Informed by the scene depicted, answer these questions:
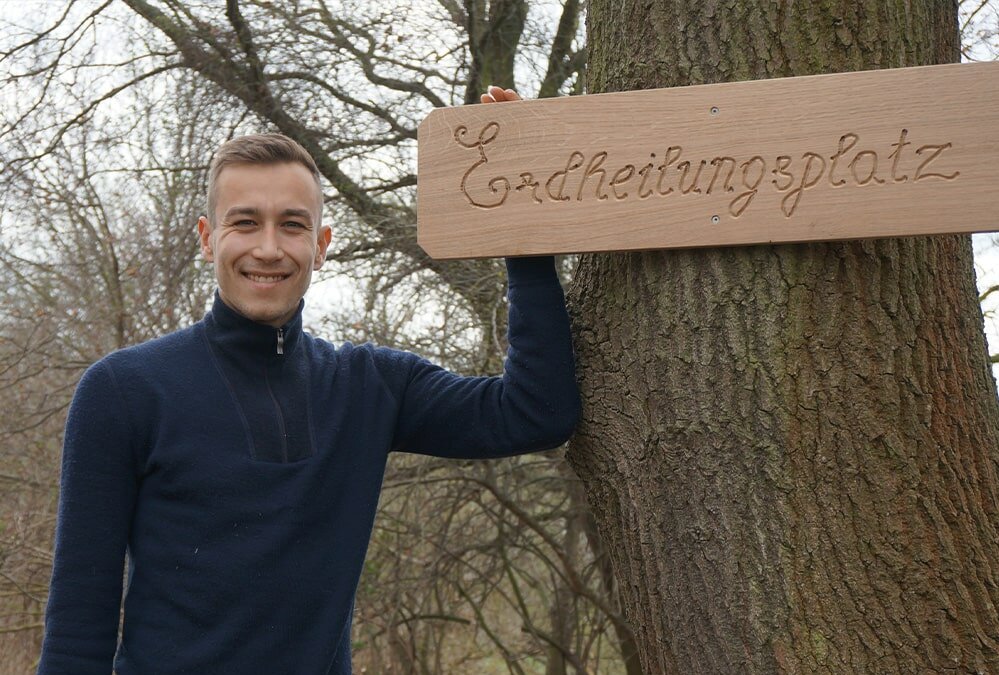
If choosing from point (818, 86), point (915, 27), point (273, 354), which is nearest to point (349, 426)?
point (273, 354)

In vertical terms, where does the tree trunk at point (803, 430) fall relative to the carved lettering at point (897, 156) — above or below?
below

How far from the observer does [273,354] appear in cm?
197

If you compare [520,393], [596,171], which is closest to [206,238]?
[520,393]

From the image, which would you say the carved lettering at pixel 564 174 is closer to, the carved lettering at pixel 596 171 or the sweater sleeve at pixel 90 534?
the carved lettering at pixel 596 171

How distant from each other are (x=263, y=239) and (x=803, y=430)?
1069 mm

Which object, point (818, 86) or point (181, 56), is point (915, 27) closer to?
point (818, 86)

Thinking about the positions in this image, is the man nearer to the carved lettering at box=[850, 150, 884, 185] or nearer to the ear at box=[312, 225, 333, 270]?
the ear at box=[312, 225, 333, 270]

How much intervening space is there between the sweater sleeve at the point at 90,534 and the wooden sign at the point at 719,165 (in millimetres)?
666

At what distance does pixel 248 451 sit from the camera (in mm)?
1853

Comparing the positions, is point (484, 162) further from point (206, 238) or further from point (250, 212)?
point (206, 238)

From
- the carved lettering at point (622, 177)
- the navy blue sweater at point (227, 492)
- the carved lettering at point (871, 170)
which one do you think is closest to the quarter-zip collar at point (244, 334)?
the navy blue sweater at point (227, 492)

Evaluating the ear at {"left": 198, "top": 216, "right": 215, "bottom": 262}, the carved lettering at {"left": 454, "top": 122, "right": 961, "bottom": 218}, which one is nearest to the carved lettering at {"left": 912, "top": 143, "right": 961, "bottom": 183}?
the carved lettering at {"left": 454, "top": 122, "right": 961, "bottom": 218}

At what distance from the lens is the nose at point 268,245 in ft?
6.30

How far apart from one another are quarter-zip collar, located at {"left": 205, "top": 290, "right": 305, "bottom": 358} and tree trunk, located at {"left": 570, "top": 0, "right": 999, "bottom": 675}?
2.13 feet
